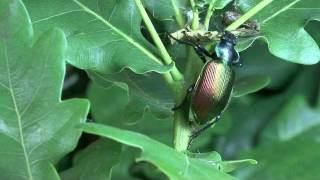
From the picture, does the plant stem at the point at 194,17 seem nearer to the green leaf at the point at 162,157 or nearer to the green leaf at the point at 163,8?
the green leaf at the point at 163,8

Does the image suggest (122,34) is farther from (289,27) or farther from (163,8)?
(289,27)

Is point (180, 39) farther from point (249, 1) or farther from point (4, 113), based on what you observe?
point (4, 113)

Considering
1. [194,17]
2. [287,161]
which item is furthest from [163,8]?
[287,161]

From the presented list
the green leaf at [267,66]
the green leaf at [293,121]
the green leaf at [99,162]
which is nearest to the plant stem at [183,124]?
the green leaf at [99,162]

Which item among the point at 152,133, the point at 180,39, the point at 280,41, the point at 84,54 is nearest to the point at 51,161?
the point at 84,54

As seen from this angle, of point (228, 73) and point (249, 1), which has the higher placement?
point (249, 1)

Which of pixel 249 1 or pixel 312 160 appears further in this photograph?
pixel 312 160
